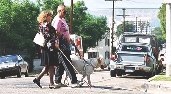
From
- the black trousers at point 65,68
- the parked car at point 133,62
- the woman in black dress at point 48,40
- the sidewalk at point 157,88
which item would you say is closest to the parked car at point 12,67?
the parked car at point 133,62

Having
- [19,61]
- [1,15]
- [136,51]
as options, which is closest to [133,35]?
[136,51]

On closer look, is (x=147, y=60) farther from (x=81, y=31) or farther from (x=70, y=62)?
(x=81, y=31)

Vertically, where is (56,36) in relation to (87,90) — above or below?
above

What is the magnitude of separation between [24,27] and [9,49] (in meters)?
6.34

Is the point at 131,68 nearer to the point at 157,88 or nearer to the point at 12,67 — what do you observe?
the point at 157,88

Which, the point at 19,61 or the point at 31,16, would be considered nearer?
the point at 19,61

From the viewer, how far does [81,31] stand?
68.1 meters

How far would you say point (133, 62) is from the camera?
20.0 m

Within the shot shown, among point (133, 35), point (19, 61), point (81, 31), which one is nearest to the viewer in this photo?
point (133, 35)

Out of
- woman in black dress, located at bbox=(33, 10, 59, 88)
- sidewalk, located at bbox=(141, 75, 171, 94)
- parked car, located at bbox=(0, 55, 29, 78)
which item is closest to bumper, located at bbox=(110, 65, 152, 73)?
sidewalk, located at bbox=(141, 75, 171, 94)

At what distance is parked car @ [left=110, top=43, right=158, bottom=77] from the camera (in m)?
19.8

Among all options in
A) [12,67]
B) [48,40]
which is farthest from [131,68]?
[48,40]

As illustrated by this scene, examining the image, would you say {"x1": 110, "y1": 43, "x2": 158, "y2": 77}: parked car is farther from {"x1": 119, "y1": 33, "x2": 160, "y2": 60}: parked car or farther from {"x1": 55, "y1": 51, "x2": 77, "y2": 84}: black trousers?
{"x1": 55, "y1": 51, "x2": 77, "y2": 84}: black trousers

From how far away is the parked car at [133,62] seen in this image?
19.8m
